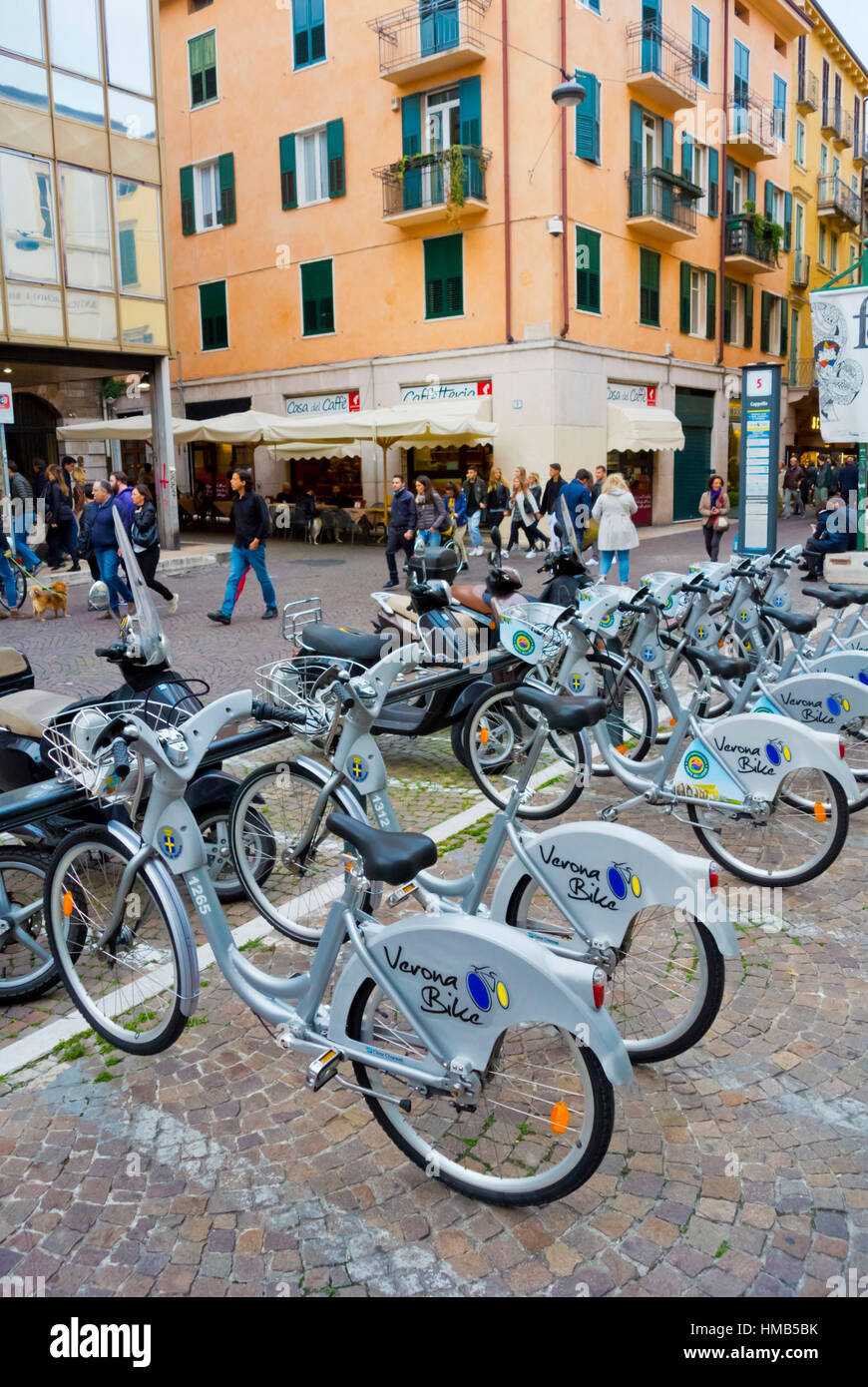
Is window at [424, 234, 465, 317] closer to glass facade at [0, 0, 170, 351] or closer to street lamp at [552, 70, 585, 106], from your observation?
street lamp at [552, 70, 585, 106]

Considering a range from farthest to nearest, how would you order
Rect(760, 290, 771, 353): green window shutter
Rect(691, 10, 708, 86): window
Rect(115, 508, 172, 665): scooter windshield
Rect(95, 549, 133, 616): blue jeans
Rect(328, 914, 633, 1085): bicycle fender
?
1. Rect(760, 290, 771, 353): green window shutter
2. Rect(691, 10, 708, 86): window
3. Rect(95, 549, 133, 616): blue jeans
4. Rect(115, 508, 172, 665): scooter windshield
5. Rect(328, 914, 633, 1085): bicycle fender

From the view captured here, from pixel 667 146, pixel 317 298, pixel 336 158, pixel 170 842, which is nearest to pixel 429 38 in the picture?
pixel 336 158

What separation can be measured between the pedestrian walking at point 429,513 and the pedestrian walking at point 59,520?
219 inches

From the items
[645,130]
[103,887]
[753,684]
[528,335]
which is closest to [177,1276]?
[103,887]

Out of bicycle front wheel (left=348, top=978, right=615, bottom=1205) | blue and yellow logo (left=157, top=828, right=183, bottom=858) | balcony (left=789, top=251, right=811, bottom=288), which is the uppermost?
balcony (left=789, top=251, right=811, bottom=288)

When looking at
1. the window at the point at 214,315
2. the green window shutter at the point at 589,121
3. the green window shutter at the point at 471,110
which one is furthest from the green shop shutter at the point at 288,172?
the green window shutter at the point at 589,121

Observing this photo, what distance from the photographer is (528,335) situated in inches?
875

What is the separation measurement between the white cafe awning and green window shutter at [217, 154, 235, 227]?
11276 mm

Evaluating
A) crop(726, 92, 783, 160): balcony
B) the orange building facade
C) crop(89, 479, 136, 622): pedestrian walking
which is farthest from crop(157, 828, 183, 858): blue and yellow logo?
crop(726, 92, 783, 160): balcony

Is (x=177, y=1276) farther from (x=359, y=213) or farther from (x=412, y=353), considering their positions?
(x=359, y=213)

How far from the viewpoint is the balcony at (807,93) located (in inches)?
1337

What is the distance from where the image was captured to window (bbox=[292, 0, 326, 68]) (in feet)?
80.2

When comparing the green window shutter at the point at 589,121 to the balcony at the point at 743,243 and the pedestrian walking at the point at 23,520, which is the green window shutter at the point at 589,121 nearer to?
the balcony at the point at 743,243
